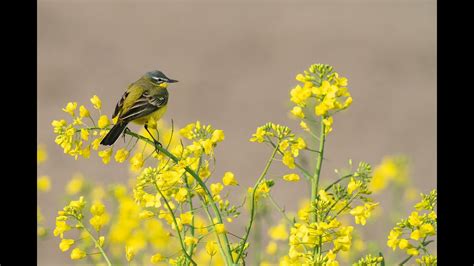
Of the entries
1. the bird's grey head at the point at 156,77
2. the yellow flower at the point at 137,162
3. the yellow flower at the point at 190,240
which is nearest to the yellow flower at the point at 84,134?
the yellow flower at the point at 137,162

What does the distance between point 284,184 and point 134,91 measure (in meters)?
5.23

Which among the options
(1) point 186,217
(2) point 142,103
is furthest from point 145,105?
(1) point 186,217

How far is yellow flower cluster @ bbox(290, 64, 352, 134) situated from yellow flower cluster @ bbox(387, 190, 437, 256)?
17.5 inches

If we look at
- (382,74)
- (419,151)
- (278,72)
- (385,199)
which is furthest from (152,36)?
(385,199)

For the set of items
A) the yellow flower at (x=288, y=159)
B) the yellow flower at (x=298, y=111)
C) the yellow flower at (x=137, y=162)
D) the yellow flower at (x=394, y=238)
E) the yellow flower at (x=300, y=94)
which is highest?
the yellow flower at (x=300, y=94)

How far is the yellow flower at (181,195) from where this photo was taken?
10.3 feet

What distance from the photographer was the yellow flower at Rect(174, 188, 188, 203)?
3.14 metres

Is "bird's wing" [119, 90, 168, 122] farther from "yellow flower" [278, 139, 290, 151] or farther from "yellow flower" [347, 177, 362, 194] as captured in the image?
"yellow flower" [347, 177, 362, 194]

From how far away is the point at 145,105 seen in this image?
399 centimetres

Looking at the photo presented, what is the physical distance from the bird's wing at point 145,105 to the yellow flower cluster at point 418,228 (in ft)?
4.30

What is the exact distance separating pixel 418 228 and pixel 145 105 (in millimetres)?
1449

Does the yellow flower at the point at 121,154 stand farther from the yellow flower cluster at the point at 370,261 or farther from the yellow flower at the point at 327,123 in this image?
the yellow flower cluster at the point at 370,261
